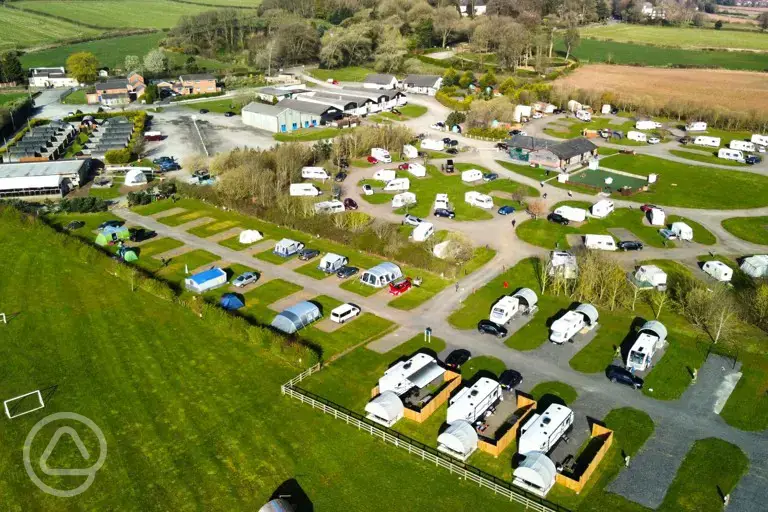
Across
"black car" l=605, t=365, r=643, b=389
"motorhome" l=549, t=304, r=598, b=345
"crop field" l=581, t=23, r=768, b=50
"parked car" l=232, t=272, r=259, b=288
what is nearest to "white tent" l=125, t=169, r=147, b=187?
"parked car" l=232, t=272, r=259, b=288

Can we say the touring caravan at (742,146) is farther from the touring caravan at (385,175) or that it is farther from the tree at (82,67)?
the tree at (82,67)

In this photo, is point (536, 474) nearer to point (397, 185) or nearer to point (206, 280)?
point (206, 280)

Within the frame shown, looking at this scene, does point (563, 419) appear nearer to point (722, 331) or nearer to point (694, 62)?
point (722, 331)

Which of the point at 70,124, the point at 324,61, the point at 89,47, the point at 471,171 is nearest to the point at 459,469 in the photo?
the point at 471,171

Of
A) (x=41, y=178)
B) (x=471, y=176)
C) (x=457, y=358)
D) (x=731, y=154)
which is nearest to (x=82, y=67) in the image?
(x=41, y=178)

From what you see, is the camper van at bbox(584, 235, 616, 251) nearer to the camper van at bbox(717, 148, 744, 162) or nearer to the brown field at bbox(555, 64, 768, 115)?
the camper van at bbox(717, 148, 744, 162)

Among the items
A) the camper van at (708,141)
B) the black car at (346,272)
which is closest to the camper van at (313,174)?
the black car at (346,272)

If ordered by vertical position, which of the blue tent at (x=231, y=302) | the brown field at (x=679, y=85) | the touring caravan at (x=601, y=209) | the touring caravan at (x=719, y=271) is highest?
the brown field at (x=679, y=85)
